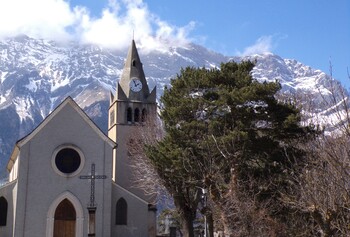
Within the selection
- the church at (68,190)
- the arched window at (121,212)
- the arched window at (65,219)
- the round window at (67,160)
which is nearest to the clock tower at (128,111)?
the arched window at (121,212)

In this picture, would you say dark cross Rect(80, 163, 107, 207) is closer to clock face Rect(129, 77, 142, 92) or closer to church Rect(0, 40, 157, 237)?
church Rect(0, 40, 157, 237)

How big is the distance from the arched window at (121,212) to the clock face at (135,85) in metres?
12.2

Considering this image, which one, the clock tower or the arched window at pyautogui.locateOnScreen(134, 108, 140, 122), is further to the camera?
the arched window at pyautogui.locateOnScreen(134, 108, 140, 122)

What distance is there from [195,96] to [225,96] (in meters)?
2.23

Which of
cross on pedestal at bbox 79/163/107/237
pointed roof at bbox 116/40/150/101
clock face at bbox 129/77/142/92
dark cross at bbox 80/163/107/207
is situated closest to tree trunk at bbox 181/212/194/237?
cross on pedestal at bbox 79/163/107/237

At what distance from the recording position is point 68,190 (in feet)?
103

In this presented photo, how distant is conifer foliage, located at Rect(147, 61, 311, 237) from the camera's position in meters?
24.0

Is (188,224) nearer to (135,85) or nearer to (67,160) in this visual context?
(67,160)

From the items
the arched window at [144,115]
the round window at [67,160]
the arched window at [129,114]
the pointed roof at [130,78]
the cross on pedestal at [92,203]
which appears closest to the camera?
the cross on pedestal at [92,203]

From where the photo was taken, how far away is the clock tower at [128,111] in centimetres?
3934

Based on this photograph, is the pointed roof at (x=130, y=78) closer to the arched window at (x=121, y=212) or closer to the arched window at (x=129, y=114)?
the arched window at (x=129, y=114)

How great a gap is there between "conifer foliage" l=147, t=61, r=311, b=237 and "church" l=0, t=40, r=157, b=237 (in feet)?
20.7

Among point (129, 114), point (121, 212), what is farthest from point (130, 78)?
point (121, 212)

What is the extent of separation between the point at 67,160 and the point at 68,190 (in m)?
1.92
